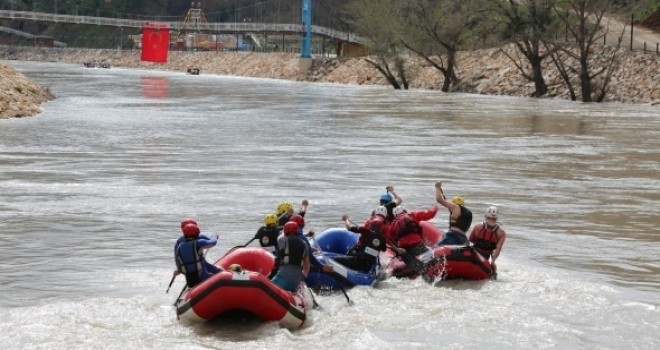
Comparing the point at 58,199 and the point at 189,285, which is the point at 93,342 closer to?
the point at 189,285

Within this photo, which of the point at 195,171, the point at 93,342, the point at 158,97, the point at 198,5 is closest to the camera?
the point at 93,342

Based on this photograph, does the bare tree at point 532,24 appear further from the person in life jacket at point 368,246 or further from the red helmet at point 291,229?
the red helmet at point 291,229

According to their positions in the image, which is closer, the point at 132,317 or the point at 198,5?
the point at 132,317

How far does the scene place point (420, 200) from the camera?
68.2 feet

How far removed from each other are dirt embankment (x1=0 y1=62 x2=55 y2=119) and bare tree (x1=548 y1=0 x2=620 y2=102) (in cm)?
2661

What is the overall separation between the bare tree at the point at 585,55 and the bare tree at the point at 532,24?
2.56 ft

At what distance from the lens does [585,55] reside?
5456 cm

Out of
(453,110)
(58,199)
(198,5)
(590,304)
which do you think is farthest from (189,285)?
(198,5)

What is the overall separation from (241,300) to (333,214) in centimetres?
801

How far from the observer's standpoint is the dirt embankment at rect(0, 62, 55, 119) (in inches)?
1583

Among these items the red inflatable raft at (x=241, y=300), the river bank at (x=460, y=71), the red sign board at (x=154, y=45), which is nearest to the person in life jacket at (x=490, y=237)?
the red inflatable raft at (x=241, y=300)

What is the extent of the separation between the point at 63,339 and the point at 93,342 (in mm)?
344

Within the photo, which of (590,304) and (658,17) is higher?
(658,17)

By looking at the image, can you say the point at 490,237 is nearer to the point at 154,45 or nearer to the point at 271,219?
the point at 271,219
